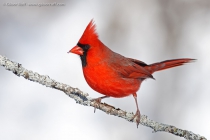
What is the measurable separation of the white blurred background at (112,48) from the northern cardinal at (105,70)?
1.04 metres

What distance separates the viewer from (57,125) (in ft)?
10.5

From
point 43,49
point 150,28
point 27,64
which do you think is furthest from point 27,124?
point 150,28

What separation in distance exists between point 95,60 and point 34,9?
2123mm

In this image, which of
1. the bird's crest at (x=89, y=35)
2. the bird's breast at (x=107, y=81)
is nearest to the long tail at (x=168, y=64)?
the bird's breast at (x=107, y=81)

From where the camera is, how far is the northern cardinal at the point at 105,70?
186 centimetres

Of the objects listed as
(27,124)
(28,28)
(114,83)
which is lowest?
(27,124)

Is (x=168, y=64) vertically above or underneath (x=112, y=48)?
underneath

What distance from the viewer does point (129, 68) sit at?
2.22 metres

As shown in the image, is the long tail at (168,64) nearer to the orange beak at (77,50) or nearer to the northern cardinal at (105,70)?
the northern cardinal at (105,70)

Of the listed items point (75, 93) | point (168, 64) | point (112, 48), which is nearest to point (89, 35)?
point (75, 93)

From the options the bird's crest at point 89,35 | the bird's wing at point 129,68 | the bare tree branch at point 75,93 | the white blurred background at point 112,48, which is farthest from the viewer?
the white blurred background at point 112,48

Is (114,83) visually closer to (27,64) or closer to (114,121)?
(114,121)

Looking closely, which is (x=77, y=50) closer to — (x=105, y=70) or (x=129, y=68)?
(x=105, y=70)

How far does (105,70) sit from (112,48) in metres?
1.63
